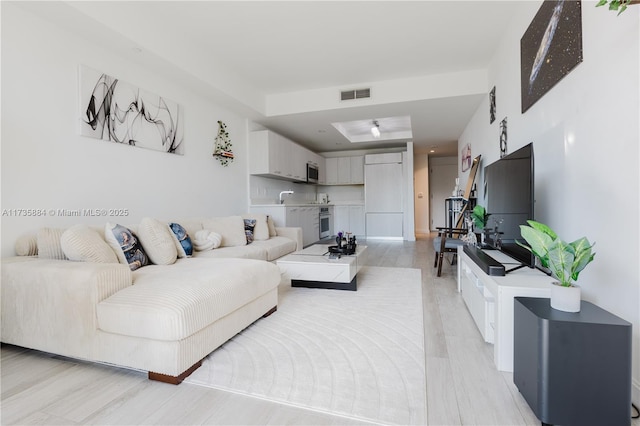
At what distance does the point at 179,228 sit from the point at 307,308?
1.49 meters

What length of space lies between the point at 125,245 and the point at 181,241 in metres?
0.64

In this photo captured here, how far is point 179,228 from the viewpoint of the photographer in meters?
2.98

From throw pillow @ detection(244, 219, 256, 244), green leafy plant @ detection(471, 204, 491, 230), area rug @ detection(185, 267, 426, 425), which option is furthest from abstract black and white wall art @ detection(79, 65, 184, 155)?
green leafy plant @ detection(471, 204, 491, 230)

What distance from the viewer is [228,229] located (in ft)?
12.3

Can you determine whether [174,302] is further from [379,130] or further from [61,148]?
[379,130]

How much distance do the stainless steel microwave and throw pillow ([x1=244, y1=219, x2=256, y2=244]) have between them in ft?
9.78

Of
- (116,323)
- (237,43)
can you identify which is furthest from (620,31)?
(237,43)

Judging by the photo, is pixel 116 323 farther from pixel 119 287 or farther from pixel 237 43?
pixel 237 43

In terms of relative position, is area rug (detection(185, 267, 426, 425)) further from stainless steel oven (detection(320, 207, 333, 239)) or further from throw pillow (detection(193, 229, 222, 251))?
stainless steel oven (detection(320, 207, 333, 239))

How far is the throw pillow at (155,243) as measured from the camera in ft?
8.17

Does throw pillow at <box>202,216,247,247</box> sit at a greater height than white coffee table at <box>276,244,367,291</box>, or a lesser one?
greater

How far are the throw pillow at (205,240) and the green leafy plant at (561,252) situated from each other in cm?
293

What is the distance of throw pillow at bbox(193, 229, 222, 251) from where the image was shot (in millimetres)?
3307

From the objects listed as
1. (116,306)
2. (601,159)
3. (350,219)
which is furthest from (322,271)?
(350,219)
